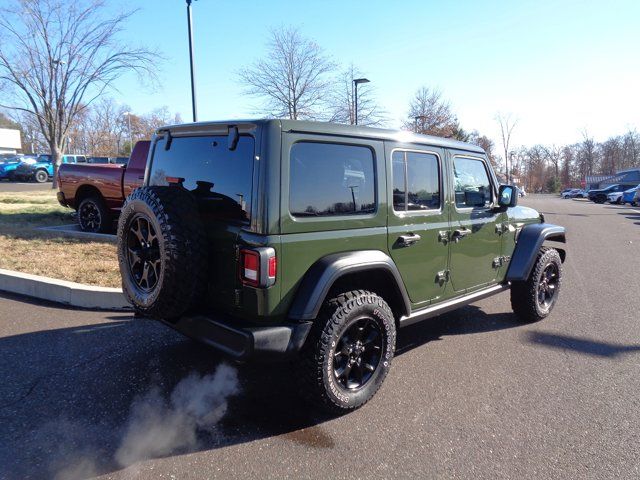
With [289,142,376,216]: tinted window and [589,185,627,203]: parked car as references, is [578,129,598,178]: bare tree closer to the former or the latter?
[589,185,627,203]: parked car

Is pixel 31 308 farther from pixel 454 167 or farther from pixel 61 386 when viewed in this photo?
pixel 454 167

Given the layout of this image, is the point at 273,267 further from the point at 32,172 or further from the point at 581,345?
the point at 32,172

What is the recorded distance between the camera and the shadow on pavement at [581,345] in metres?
4.33

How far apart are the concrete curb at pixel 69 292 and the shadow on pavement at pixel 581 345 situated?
4.43 metres

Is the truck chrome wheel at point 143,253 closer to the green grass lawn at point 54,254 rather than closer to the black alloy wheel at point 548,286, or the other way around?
the green grass lawn at point 54,254

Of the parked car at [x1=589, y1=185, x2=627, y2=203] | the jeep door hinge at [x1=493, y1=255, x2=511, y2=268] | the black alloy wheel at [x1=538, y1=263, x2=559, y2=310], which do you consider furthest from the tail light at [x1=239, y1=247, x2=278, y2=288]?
the parked car at [x1=589, y1=185, x2=627, y2=203]

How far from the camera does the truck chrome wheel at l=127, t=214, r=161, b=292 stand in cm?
308

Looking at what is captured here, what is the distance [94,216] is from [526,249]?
7.93 meters

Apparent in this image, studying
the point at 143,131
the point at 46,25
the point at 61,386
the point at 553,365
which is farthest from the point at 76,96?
the point at 143,131

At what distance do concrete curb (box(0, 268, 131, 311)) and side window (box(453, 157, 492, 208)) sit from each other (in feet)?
Result: 12.2

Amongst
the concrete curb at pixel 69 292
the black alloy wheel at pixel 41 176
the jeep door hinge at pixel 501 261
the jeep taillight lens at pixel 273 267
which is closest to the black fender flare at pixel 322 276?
the jeep taillight lens at pixel 273 267

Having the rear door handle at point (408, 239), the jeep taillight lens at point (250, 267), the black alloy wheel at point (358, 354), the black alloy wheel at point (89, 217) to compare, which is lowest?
the black alloy wheel at point (358, 354)

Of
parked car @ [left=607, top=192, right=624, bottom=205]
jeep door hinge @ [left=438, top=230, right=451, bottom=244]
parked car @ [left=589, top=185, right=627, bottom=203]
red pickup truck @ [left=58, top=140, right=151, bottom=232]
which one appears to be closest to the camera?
jeep door hinge @ [left=438, top=230, right=451, bottom=244]

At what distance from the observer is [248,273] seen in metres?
2.80
